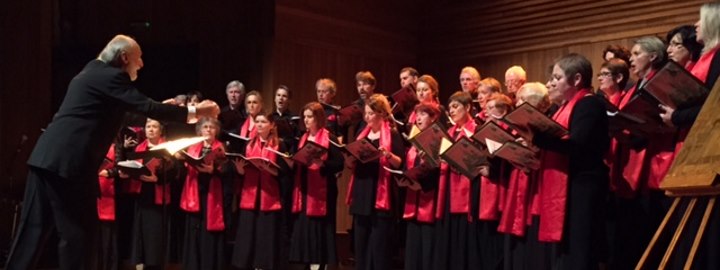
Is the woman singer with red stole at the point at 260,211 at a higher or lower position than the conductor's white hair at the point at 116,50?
lower

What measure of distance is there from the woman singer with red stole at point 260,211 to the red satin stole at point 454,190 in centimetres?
124

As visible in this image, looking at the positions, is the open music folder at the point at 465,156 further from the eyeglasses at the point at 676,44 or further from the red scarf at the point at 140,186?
the red scarf at the point at 140,186

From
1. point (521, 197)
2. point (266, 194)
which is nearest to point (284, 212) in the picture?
point (266, 194)

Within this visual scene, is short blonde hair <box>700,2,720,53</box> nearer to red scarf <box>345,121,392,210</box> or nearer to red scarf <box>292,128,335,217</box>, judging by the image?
red scarf <box>345,121,392,210</box>

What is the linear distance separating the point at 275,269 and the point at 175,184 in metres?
1.05

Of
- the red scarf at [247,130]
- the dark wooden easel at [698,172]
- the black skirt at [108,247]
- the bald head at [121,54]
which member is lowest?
the black skirt at [108,247]

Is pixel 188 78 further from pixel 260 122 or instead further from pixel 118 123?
pixel 118 123

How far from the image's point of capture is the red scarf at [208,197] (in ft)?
20.0

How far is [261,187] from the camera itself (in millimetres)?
6090

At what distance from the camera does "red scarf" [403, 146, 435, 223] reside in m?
5.39

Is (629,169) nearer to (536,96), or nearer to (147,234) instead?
(536,96)

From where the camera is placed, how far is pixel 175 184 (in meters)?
6.55

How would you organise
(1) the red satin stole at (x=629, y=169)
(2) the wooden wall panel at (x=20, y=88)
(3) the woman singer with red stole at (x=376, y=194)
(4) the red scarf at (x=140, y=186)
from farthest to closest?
(2) the wooden wall panel at (x=20, y=88) < (4) the red scarf at (x=140, y=186) < (3) the woman singer with red stole at (x=376, y=194) < (1) the red satin stole at (x=629, y=169)

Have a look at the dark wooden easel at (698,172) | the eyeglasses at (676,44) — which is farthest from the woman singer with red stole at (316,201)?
the dark wooden easel at (698,172)
